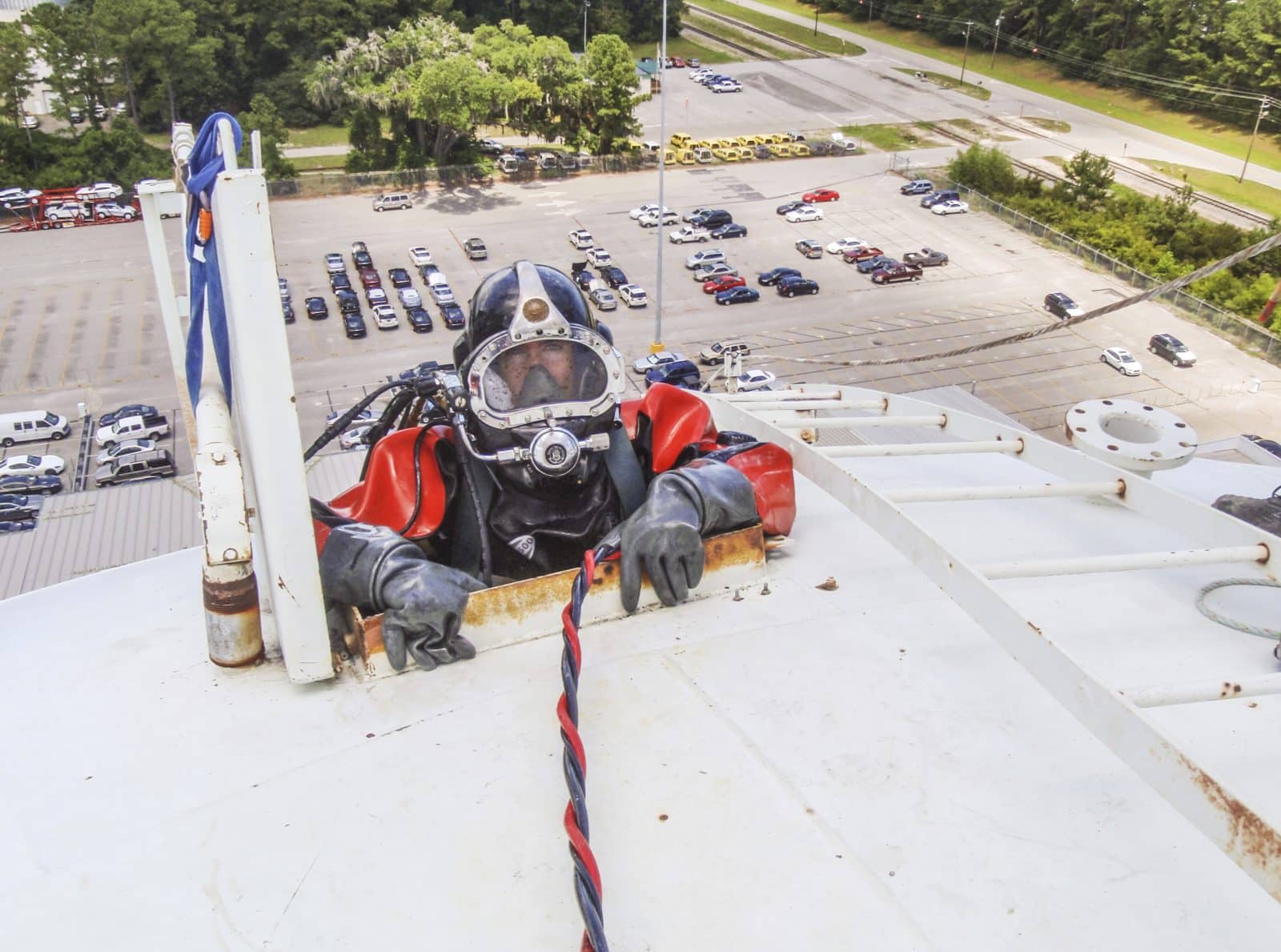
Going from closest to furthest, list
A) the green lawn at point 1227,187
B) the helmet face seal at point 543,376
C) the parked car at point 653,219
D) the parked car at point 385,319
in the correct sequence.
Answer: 1. the helmet face seal at point 543,376
2. the parked car at point 385,319
3. the parked car at point 653,219
4. the green lawn at point 1227,187

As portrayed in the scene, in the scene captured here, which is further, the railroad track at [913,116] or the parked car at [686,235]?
the railroad track at [913,116]

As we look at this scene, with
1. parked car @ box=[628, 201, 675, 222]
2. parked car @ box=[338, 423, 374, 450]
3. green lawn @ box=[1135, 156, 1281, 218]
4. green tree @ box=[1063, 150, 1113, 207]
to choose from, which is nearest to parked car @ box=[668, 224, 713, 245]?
parked car @ box=[628, 201, 675, 222]

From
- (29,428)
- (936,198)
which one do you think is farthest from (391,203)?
(936,198)

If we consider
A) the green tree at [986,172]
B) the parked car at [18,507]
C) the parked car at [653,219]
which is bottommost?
the parked car at [18,507]

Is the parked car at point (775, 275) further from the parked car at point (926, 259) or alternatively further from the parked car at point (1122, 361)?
the parked car at point (1122, 361)

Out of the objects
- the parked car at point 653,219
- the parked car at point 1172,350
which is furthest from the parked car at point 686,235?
the parked car at point 1172,350

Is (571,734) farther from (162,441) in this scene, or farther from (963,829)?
(162,441)

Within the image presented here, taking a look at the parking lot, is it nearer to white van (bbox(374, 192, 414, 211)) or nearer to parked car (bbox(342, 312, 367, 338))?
parked car (bbox(342, 312, 367, 338))
